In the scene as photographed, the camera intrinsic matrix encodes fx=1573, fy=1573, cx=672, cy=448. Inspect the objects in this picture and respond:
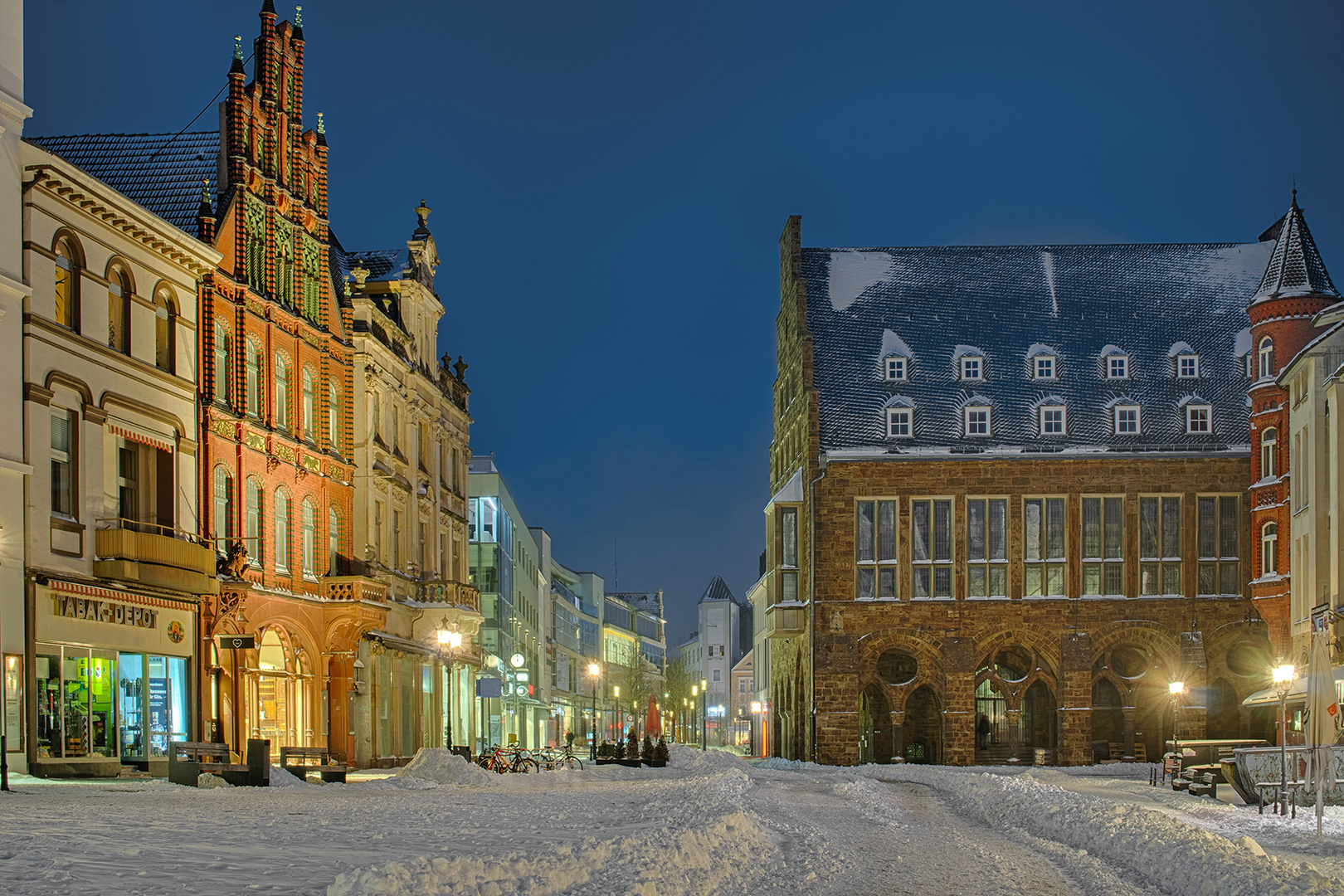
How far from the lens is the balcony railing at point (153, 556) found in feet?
106

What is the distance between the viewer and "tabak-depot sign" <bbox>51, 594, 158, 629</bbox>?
3086 cm

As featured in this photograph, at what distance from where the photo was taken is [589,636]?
457 feet

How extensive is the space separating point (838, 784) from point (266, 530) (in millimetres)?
16048

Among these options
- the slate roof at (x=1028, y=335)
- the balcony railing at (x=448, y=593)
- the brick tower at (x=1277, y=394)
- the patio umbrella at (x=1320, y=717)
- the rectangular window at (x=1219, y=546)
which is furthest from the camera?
the slate roof at (x=1028, y=335)

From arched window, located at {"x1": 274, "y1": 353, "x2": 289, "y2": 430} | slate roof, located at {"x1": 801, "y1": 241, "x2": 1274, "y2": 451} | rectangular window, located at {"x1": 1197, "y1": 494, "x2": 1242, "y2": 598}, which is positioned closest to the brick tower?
rectangular window, located at {"x1": 1197, "y1": 494, "x2": 1242, "y2": 598}

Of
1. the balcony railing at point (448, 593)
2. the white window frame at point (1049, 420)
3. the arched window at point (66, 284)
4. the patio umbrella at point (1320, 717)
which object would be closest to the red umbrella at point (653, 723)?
the balcony railing at point (448, 593)

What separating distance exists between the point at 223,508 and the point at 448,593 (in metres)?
17.4

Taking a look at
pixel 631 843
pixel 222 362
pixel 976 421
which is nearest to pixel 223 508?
pixel 222 362

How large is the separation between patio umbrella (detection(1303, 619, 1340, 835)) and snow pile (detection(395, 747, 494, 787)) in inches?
665

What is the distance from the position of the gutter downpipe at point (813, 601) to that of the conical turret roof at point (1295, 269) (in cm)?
1820

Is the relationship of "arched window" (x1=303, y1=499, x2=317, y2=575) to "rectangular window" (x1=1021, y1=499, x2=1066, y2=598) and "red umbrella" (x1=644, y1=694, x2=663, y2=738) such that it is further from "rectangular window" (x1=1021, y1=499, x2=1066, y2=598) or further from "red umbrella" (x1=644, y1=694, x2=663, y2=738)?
"rectangular window" (x1=1021, y1=499, x2=1066, y2=598)

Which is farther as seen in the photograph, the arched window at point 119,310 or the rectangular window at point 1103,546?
the rectangular window at point 1103,546

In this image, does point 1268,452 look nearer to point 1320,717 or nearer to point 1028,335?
point 1028,335

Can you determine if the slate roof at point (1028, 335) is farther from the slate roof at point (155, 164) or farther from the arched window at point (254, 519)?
the slate roof at point (155, 164)
